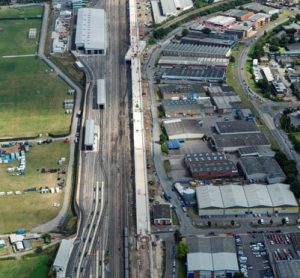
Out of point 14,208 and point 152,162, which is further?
point 152,162

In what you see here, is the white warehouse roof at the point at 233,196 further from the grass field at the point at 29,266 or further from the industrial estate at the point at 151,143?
the grass field at the point at 29,266

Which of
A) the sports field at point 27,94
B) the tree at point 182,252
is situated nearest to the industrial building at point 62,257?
the tree at point 182,252

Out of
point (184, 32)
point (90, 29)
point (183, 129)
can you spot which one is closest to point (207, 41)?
point (184, 32)

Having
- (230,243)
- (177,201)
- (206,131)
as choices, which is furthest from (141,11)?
(230,243)

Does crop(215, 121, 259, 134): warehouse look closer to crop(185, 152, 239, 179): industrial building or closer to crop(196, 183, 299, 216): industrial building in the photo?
crop(185, 152, 239, 179): industrial building

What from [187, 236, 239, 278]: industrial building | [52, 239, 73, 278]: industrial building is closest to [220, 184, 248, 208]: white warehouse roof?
[187, 236, 239, 278]: industrial building

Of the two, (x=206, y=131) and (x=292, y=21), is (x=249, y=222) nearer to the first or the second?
(x=206, y=131)
